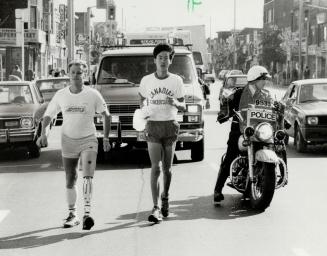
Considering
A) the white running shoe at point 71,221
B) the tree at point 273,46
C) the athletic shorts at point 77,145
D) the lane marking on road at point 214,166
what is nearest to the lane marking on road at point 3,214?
the white running shoe at point 71,221

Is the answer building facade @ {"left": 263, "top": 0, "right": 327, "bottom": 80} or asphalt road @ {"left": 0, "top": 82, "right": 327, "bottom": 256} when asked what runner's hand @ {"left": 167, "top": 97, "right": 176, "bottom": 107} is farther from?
building facade @ {"left": 263, "top": 0, "right": 327, "bottom": 80}

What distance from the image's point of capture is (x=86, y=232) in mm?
7789

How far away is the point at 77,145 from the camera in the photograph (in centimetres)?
786

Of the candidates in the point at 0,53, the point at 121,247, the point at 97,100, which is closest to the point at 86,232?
the point at 121,247

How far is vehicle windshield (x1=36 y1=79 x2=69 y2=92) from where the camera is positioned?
24.5 meters

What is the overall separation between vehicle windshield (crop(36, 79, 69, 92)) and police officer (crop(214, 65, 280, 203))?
617 inches

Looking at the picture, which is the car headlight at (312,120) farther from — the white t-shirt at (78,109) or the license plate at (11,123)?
the white t-shirt at (78,109)

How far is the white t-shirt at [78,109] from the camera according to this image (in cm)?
784

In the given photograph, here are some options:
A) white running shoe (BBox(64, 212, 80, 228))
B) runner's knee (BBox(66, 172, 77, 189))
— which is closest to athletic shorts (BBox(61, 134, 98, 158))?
runner's knee (BBox(66, 172, 77, 189))

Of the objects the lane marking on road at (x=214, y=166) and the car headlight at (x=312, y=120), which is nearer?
the lane marking on road at (x=214, y=166)

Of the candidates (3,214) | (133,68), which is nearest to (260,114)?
(3,214)

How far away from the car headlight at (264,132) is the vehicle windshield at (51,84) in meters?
16.2

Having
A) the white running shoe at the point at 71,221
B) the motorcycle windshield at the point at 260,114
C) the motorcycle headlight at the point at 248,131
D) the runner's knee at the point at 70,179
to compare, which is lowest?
the white running shoe at the point at 71,221

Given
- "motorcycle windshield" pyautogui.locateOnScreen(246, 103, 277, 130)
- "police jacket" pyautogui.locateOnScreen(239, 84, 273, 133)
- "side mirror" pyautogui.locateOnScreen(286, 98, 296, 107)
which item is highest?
"police jacket" pyautogui.locateOnScreen(239, 84, 273, 133)
